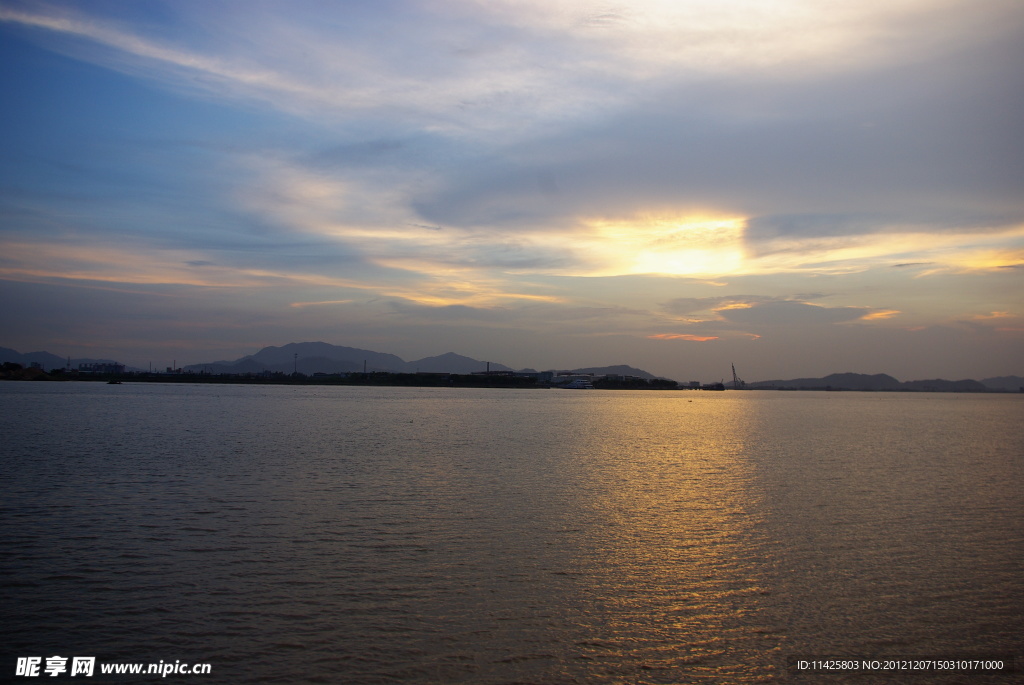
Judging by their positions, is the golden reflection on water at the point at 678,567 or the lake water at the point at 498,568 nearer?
the lake water at the point at 498,568

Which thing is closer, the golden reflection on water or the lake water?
the lake water

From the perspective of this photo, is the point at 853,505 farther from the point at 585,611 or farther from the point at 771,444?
the point at 771,444

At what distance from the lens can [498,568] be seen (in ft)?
46.2

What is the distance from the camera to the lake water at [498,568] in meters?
9.93

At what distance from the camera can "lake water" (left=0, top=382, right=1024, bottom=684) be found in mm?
9930

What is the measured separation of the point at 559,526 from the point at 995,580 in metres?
9.96

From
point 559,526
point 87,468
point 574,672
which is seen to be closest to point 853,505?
point 559,526

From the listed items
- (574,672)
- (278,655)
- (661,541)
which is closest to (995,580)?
(661,541)

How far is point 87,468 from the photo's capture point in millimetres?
26672

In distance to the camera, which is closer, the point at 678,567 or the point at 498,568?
the point at 498,568

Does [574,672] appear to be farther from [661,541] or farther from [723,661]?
[661,541]

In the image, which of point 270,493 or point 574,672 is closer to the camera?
point 574,672

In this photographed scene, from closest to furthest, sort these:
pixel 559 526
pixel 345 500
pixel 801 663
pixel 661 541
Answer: pixel 801 663, pixel 661 541, pixel 559 526, pixel 345 500

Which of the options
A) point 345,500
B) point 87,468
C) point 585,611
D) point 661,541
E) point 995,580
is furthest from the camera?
point 87,468
